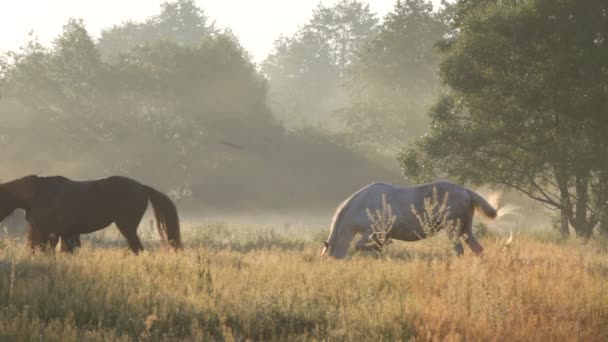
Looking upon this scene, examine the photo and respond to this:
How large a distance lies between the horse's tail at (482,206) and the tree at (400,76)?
1511 inches

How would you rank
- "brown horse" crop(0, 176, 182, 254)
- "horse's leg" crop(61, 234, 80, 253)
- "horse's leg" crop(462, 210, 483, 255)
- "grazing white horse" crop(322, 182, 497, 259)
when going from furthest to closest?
→ "horse's leg" crop(462, 210, 483, 255) < "grazing white horse" crop(322, 182, 497, 259) < "horse's leg" crop(61, 234, 80, 253) < "brown horse" crop(0, 176, 182, 254)

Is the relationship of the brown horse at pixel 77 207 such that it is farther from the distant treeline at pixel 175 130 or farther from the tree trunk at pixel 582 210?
the distant treeline at pixel 175 130

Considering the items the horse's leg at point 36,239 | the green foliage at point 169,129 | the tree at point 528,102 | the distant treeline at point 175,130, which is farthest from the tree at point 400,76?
the horse's leg at point 36,239

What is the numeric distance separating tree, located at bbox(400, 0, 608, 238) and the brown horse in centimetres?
946

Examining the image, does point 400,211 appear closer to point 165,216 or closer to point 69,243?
point 165,216

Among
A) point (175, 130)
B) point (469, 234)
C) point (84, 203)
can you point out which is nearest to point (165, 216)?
point (84, 203)

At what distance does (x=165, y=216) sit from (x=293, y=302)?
17.3ft

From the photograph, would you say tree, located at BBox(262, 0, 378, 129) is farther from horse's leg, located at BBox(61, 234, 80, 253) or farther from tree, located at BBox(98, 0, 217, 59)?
horse's leg, located at BBox(61, 234, 80, 253)

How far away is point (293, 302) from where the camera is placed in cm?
729

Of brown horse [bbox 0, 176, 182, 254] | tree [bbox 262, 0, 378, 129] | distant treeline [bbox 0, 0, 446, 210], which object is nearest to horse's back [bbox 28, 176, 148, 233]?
brown horse [bbox 0, 176, 182, 254]

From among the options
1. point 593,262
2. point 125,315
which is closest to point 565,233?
point 593,262

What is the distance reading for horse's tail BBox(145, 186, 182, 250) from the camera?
11.9m

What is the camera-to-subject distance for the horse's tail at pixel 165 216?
11898mm

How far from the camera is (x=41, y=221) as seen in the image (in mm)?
10836
